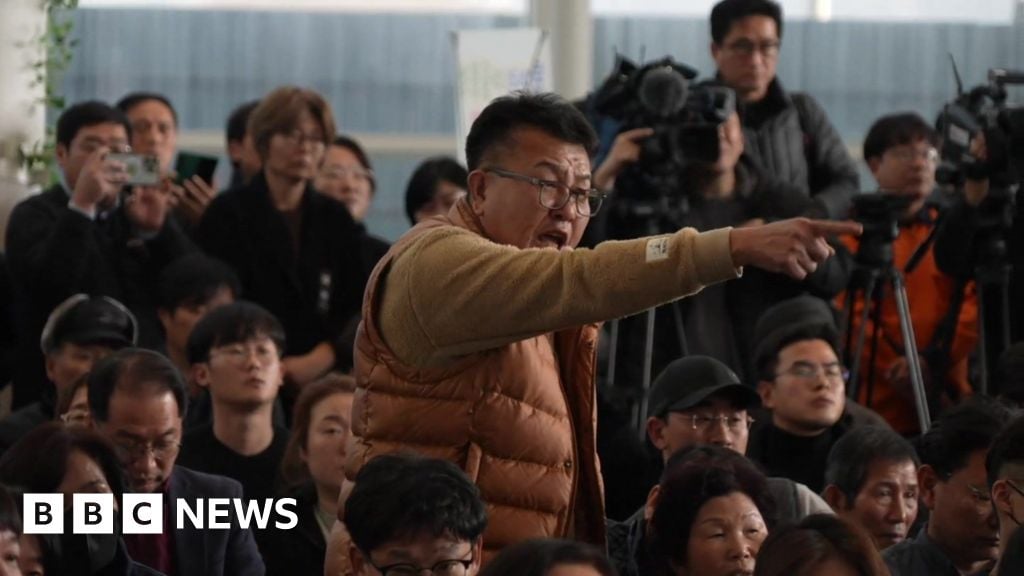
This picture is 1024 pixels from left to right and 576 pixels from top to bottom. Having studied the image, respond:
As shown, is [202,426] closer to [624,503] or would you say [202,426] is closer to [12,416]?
[12,416]

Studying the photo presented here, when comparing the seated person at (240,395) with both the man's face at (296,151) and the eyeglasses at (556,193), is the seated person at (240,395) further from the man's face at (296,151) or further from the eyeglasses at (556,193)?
the eyeglasses at (556,193)

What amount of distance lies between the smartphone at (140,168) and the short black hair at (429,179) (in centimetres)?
102

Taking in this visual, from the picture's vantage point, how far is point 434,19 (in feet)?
29.3

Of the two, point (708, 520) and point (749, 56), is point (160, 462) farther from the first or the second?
point (749, 56)

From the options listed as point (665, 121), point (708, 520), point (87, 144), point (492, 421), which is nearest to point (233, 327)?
point (87, 144)

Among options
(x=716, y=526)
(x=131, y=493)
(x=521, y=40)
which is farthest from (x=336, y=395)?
(x=521, y=40)

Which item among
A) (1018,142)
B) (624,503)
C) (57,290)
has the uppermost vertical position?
(1018,142)

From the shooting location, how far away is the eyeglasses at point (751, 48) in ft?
20.7

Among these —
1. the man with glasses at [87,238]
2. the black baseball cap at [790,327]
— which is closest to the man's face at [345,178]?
the man with glasses at [87,238]

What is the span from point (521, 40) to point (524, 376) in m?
4.01

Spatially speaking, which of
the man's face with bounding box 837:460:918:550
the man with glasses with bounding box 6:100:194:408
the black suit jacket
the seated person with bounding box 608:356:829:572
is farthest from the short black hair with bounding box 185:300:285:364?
the man's face with bounding box 837:460:918:550

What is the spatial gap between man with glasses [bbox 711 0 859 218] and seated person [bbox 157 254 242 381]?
1.39m

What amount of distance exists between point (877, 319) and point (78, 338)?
1.95 meters

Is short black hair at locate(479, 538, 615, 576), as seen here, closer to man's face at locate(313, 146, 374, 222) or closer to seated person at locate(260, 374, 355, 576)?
seated person at locate(260, 374, 355, 576)
